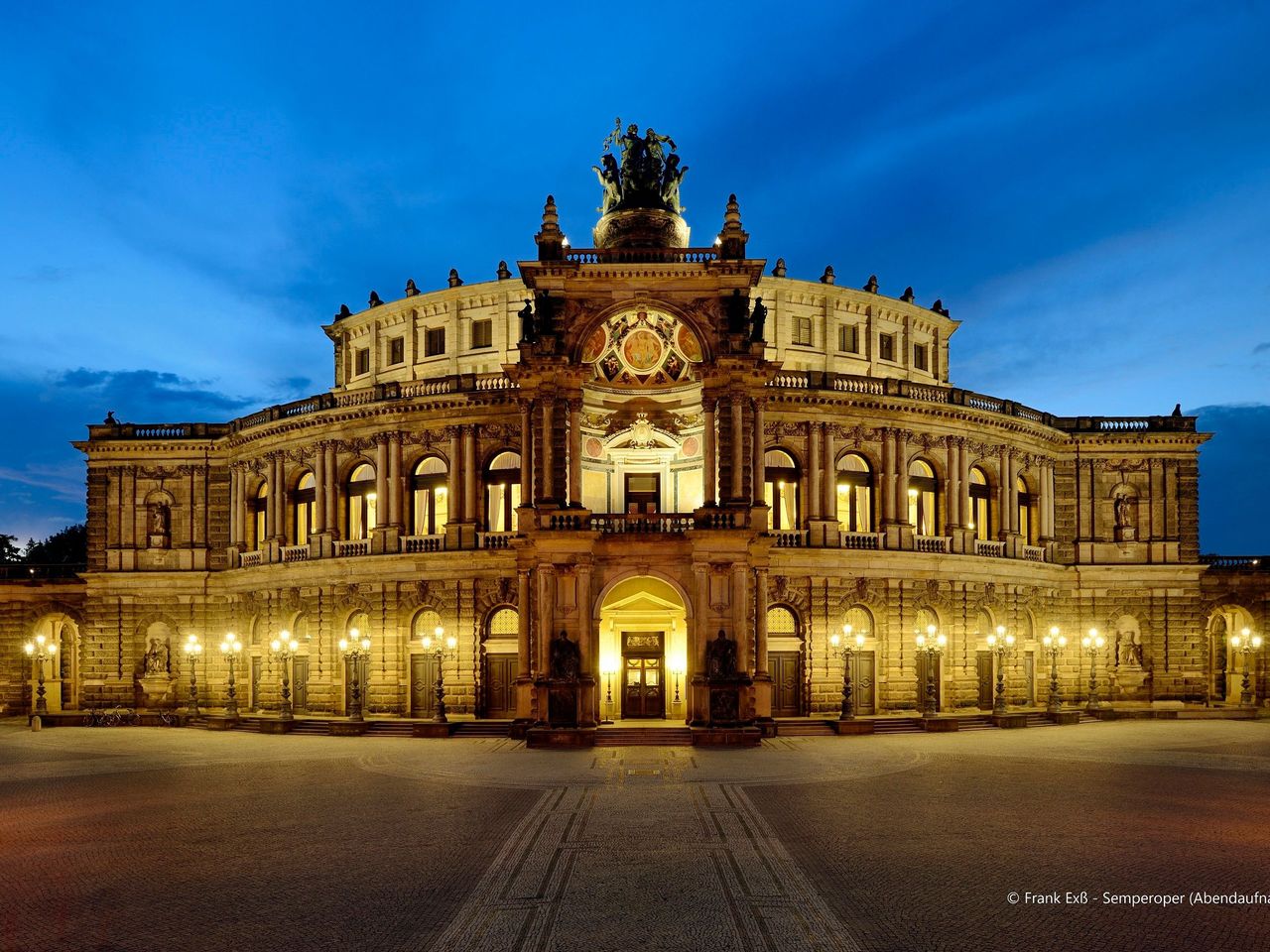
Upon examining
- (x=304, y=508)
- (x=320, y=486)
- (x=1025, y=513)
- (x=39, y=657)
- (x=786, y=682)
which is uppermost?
(x=320, y=486)

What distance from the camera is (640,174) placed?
4600 cm

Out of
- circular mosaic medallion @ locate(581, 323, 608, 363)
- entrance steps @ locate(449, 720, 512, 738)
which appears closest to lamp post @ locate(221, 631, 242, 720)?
entrance steps @ locate(449, 720, 512, 738)

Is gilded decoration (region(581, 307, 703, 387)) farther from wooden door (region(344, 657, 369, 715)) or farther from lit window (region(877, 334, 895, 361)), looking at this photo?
lit window (region(877, 334, 895, 361))

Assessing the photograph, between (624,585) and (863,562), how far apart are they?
11837 millimetres

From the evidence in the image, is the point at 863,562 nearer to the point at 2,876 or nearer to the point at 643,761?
the point at 643,761

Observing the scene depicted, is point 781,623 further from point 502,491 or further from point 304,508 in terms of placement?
point 304,508

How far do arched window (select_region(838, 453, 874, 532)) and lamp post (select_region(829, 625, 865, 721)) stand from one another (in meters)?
5.49

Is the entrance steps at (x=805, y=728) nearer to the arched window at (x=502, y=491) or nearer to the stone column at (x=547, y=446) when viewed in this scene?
the stone column at (x=547, y=446)

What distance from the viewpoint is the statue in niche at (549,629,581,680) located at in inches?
1485

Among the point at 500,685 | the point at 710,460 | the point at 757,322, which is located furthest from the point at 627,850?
the point at 500,685

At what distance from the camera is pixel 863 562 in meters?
47.2

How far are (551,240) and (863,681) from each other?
25.1 meters

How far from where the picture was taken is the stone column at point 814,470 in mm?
47281

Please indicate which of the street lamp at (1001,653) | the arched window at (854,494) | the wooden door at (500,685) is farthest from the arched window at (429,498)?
the street lamp at (1001,653)
